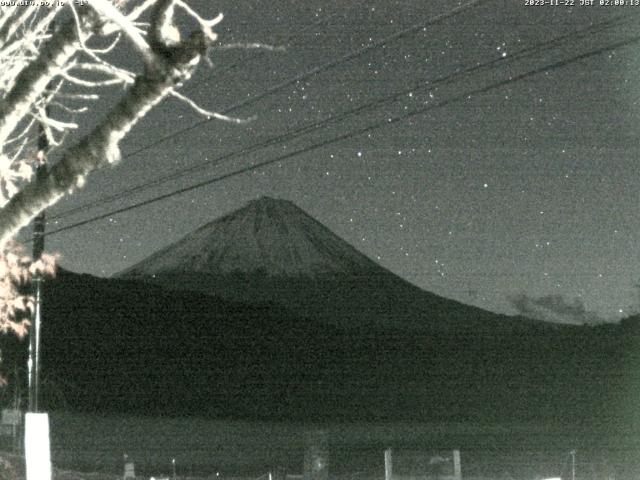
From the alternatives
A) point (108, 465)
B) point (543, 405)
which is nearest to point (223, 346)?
point (543, 405)

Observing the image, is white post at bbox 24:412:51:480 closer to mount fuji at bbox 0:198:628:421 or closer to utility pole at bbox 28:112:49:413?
utility pole at bbox 28:112:49:413

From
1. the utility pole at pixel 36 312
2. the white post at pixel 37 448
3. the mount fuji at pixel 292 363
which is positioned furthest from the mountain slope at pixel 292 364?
the white post at pixel 37 448

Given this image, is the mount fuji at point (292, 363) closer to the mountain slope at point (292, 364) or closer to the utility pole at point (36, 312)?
the mountain slope at point (292, 364)

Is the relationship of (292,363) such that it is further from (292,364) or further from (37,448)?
(37,448)

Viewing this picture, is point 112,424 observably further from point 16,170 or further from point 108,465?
point 16,170

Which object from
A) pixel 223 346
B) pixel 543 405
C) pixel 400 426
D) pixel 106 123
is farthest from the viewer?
pixel 223 346

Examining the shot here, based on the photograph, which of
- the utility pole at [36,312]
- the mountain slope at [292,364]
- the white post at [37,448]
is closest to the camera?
the white post at [37,448]

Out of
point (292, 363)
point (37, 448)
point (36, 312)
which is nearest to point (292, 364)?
point (292, 363)

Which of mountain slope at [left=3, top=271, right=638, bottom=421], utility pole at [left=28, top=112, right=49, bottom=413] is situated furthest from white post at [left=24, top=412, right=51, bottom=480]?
mountain slope at [left=3, top=271, right=638, bottom=421]
